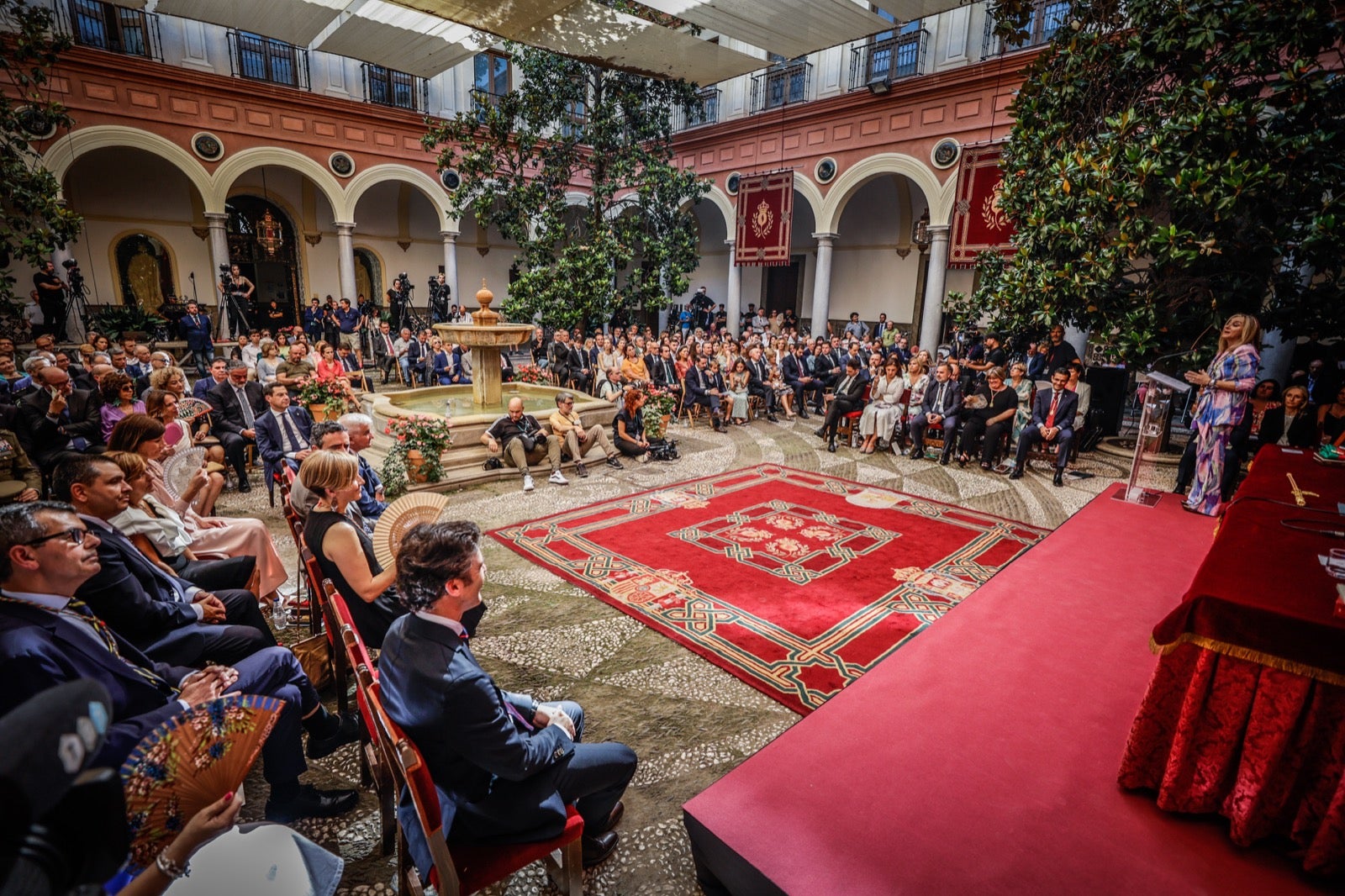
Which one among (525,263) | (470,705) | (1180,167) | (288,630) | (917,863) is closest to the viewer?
(470,705)

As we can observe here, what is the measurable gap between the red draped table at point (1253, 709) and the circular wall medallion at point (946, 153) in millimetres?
11676

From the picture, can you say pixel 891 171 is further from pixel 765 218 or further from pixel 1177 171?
pixel 1177 171

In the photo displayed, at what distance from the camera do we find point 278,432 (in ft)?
17.6

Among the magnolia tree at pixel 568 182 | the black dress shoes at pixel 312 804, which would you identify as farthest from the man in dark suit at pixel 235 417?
the magnolia tree at pixel 568 182

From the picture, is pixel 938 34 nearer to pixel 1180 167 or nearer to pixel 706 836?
pixel 1180 167

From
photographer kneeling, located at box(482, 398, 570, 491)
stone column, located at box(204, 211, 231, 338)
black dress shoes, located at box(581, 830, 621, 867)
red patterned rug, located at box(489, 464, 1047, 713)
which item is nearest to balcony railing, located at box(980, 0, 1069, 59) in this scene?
red patterned rug, located at box(489, 464, 1047, 713)

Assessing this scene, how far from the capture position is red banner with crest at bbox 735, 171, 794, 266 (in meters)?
13.5

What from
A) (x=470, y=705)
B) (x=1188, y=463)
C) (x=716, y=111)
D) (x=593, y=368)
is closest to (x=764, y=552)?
(x=470, y=705)

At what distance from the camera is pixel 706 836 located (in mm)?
2041

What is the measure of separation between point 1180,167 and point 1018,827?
644 centimetres

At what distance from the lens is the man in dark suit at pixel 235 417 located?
594 cm

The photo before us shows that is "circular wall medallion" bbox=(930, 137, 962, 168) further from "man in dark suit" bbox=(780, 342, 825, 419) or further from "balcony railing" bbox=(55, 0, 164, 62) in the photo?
"balcony railing" bbox=(55, 0, 164, 62)

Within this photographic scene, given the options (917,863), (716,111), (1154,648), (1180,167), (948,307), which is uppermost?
(716,111)

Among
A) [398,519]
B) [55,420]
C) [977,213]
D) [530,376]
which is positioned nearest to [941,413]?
[977,213]
